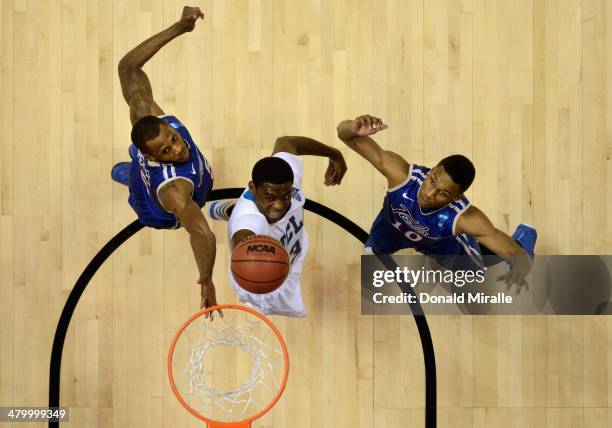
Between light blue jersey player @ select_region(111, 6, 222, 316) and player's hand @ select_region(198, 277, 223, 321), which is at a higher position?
light blue jersey player @ select_region(111, 6, 222, 316)

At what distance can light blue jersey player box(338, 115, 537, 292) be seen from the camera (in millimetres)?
3105

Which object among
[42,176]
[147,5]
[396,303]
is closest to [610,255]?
[396,303]

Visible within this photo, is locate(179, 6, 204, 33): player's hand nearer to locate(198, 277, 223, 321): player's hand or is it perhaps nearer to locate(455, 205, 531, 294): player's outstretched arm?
locate(198, 277, 223, 321): player's hand

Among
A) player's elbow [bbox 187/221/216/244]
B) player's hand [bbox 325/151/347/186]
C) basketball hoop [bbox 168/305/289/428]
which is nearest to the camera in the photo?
player's elbow [bbox 187/221/216/244]

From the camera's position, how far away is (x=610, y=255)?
437 centimetres

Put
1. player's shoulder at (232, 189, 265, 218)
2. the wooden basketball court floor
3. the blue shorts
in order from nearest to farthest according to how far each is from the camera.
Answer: player's shoulder at (232, 189, 265, 218) → the blue shorts → the wooden basketball court floor

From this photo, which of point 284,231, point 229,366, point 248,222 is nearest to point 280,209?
point 248,222

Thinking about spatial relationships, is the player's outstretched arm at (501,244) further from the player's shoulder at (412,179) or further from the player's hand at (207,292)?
the player's hand at (207,292)

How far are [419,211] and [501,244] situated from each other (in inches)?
16.8

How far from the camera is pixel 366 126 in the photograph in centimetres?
313

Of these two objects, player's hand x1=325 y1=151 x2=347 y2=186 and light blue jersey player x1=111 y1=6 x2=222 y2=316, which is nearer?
light blue jersey player x1=111 y1=6 x2=222 y2=316

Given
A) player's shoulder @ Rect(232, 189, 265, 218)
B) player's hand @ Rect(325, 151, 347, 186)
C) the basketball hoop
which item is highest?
player's hand @ Rect(325, 151, 347, 186)

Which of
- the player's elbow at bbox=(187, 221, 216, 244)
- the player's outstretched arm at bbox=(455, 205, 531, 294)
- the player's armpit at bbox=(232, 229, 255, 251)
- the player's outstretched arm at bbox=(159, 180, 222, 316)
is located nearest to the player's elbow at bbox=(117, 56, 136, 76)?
the player's outstretched arm at bbox=(159, 180, 222, 316)

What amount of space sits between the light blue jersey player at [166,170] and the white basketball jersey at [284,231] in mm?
192
